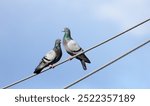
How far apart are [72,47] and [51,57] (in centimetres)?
64

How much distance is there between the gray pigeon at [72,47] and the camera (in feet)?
50.0

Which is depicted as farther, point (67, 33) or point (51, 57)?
point (67, 33)

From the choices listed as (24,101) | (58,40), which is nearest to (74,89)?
(24,101)

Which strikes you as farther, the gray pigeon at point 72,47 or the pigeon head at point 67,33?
the pigeon head at point 67,33

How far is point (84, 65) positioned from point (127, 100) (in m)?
1.74

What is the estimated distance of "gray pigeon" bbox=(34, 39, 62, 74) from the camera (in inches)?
618

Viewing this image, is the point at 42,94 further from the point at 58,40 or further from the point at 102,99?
the point at 58,40

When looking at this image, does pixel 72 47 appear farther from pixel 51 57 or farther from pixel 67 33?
pixel 67 33

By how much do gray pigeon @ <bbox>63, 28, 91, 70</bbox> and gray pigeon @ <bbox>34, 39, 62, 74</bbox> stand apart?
223 millimetres

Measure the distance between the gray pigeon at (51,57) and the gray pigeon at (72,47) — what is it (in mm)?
223

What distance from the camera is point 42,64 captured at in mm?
15883

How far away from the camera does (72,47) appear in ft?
52.2

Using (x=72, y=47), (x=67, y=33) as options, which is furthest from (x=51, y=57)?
(x=67, y=33)

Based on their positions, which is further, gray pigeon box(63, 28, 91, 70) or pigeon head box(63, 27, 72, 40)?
pigeon head box(63, 27, 72, 40)
